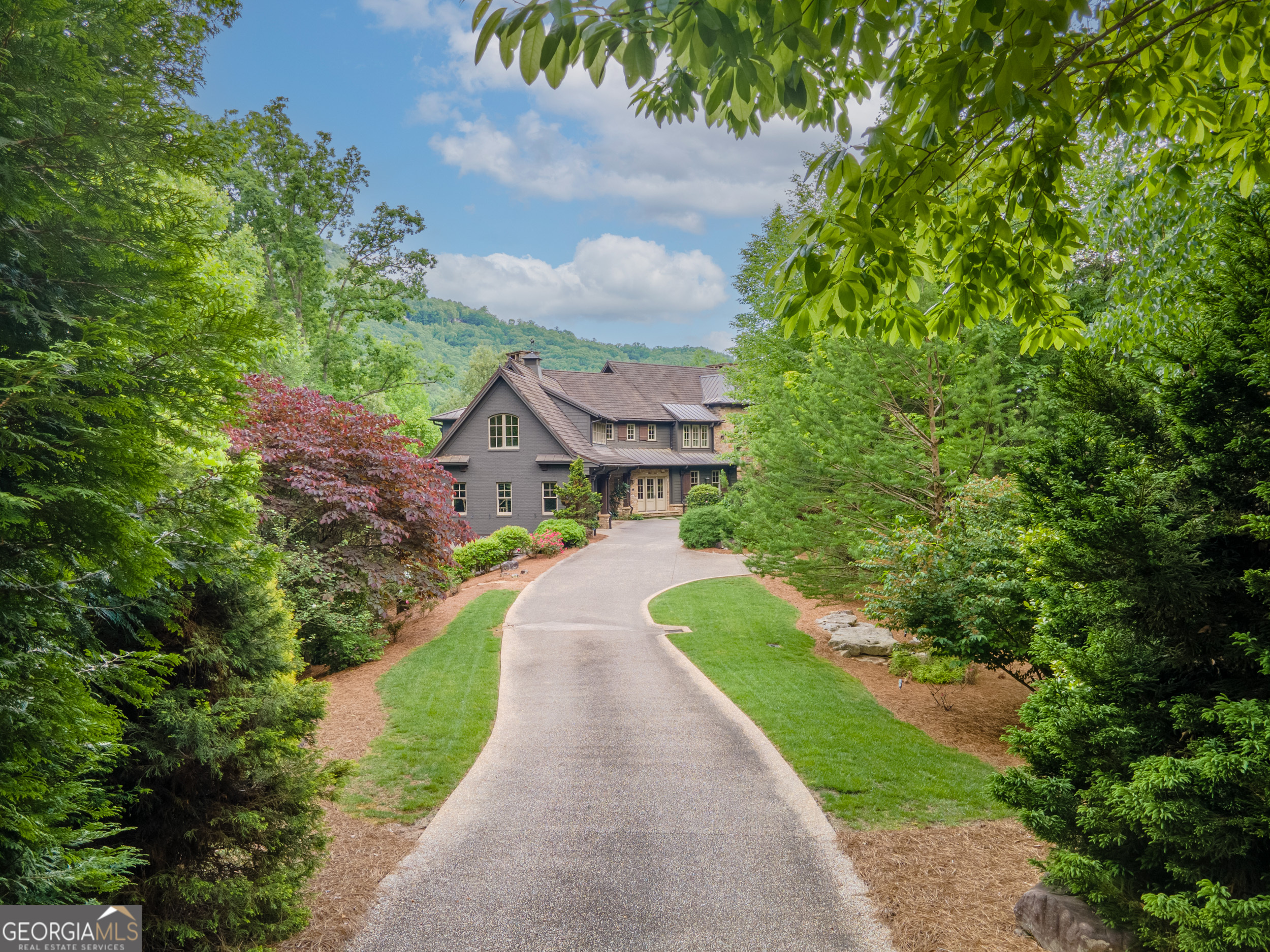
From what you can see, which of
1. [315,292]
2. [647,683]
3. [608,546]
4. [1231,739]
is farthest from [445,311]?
[1231,739]

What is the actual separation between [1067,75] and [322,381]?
31.1 m

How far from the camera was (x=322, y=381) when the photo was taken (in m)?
29.8

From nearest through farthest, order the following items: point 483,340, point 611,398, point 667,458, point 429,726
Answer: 1. point 429,726
2. point 667,458
3. point 611,398
4. point 483,340

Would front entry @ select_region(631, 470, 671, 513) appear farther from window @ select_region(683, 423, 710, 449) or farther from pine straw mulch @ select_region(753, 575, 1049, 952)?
pine straw mulch @ select_region(753, 575, 1049, 952)

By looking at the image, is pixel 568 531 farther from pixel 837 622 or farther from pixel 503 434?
pixel 837 622

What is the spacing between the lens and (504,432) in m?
32.1

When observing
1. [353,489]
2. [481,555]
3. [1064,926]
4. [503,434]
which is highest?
[503,434]

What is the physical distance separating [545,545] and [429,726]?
15801 millimetres

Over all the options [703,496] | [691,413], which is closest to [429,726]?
[703,496]

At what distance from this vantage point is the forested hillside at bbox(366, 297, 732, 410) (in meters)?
95.4

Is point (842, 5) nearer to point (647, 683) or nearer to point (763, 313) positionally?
point (647, 683)

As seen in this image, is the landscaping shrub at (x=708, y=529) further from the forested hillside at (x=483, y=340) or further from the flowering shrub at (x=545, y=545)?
the forested hillside at (x=483, y=340)

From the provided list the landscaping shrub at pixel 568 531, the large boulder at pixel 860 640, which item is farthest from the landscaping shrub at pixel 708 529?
the large boulder at pixel 860 640

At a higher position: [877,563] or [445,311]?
[445,311]
